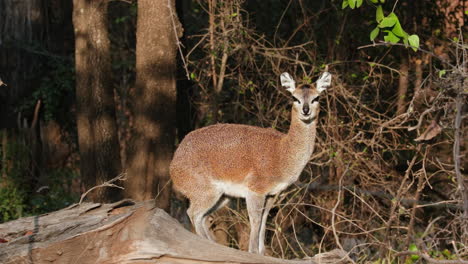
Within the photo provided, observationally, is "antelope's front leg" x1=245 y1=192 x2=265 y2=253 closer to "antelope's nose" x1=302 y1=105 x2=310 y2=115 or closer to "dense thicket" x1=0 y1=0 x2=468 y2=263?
"dense thicket" x1=0 y1=0 x2=468 y2=263

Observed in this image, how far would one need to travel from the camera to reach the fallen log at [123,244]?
18.5 ft

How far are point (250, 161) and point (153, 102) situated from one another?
198cm

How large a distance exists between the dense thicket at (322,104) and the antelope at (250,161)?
2.62ft

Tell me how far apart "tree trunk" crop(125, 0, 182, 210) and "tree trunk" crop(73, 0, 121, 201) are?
2.75ft

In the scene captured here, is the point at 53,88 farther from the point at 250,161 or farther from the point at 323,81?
the point at 323,81

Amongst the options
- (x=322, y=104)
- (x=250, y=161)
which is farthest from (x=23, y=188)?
(x=250, y=161)

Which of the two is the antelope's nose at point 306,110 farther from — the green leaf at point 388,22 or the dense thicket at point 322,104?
the green leaf at point 388,22

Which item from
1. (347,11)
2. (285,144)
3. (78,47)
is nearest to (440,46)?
(347,11)

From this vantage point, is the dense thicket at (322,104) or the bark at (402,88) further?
the bark at (402,88)

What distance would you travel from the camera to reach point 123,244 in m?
5.71

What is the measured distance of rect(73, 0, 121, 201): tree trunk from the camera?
404 inches

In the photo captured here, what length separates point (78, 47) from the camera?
10.4 m

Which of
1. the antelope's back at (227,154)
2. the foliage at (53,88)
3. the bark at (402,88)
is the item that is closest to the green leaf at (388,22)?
the antelope's back at (227,154)

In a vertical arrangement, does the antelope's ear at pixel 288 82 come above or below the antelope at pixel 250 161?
above
